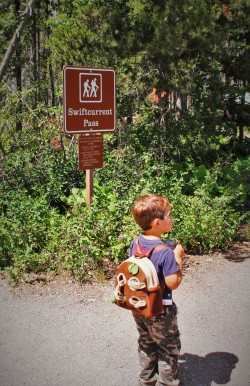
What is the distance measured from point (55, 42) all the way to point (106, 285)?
18.6ft

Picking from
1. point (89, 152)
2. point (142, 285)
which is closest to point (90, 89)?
point (89, 152)

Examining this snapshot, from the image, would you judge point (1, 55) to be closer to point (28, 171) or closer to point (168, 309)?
point (28, 171)

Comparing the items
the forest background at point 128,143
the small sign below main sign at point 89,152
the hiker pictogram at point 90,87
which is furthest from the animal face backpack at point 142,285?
the hiker pictogram at point 90,87

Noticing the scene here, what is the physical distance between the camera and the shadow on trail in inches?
122

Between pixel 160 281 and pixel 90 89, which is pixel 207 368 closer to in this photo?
pixel 160 281

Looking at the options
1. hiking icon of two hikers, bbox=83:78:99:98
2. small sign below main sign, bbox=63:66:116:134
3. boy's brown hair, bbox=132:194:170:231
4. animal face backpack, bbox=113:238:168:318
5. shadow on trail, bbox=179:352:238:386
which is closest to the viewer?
animal face backpack, bbox=113:238:168:318

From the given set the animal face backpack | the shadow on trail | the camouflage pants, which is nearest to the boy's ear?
the animal face backpack

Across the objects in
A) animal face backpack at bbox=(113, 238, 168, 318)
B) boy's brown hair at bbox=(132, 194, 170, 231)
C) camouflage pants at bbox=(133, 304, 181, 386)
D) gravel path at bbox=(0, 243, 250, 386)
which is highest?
boy's brown hair at bbox=(132, 194, 170, 231)

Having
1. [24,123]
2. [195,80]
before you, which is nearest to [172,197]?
[24,123]

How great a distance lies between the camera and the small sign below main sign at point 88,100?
512 centimetres

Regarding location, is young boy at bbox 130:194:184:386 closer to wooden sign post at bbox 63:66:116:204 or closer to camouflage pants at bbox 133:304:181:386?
camouflage pants at bbox 133:304:181:386

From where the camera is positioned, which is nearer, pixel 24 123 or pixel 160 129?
pixel 24 123

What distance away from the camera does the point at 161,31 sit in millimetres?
7141

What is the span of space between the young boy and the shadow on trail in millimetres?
346
